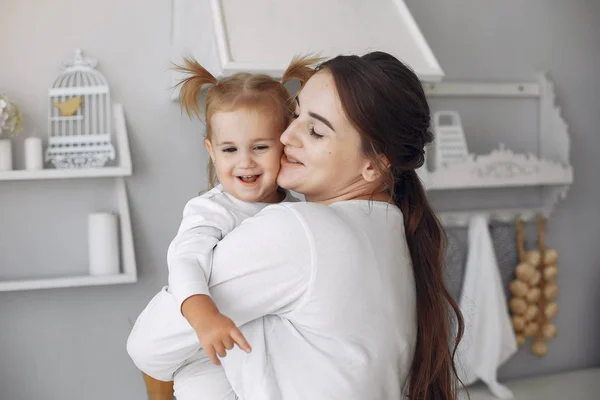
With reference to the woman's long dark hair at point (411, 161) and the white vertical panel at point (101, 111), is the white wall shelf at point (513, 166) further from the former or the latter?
the woman's long dark hair at point (411, 161)

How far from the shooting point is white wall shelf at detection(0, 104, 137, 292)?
71.9 inches

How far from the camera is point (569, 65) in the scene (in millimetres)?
2572

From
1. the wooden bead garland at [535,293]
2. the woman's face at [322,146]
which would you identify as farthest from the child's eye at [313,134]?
the wooden bead garland at [535,293]

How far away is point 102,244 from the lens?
1.89 m

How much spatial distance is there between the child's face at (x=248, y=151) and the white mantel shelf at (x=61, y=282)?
86 centimetres

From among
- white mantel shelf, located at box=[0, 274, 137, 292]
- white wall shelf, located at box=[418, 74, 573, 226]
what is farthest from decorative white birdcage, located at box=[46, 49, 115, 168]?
white wall shelf, located at box=[418, 74, 573, 226]

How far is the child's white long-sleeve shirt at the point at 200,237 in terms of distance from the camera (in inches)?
35.1

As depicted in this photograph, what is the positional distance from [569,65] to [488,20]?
0.37 meters

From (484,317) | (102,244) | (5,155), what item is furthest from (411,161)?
(484,317)

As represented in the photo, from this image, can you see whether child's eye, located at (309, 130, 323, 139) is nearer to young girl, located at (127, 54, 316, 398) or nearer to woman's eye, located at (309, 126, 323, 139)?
woman's eye, located at (309, 126, 323, 139)

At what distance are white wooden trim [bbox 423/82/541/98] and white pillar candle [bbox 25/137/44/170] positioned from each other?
46.9 inches

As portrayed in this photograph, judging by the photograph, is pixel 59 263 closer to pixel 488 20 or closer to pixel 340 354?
pixel 340 354

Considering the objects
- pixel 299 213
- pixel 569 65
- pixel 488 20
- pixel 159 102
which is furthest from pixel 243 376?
pixel 569 65

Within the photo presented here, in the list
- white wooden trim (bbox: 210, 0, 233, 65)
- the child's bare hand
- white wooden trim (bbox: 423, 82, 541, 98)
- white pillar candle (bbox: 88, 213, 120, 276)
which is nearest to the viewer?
the child's bare hand
